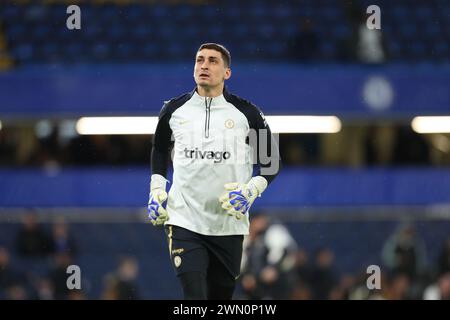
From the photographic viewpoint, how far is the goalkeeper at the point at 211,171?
19.7 feet

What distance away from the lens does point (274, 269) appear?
948 centimetres

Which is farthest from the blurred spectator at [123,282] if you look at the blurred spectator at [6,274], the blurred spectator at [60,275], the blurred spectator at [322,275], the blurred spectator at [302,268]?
the blurred spectator at [322,275]

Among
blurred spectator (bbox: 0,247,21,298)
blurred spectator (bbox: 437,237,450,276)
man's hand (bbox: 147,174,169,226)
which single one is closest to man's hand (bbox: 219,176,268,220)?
man's hand (bbox: 147,174,169,226)

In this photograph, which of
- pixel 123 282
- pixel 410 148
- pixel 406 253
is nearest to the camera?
pixel 123 282

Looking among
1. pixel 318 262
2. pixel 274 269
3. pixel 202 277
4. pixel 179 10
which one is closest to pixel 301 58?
pixel 179 10

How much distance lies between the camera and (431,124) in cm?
1287


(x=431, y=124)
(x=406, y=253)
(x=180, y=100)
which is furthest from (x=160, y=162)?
(x=431, y=124)

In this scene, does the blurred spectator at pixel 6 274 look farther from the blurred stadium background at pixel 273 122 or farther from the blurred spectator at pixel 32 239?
the blurred spectator at pixel 32 239

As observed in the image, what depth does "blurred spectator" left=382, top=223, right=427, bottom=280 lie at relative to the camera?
10.9 m

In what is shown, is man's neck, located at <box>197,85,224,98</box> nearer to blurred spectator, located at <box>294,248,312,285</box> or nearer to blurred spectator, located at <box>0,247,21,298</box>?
blurred spectator, located at <box>294,248,312,285</box>

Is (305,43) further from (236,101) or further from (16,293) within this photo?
(236,101)

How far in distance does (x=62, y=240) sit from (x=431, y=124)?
520 centimetres
